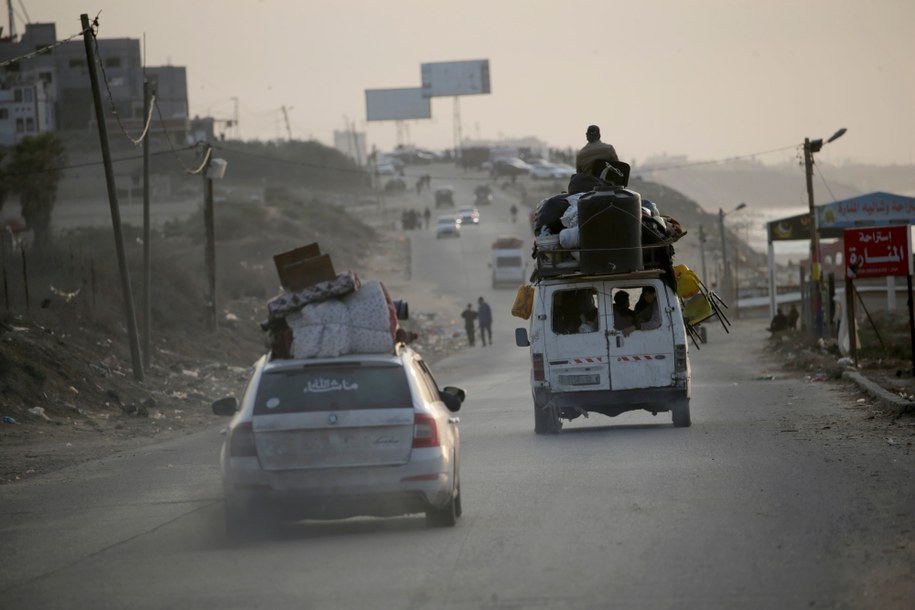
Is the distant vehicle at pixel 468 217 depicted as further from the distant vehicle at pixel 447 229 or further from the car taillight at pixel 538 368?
the car taillight at pixel 538 368

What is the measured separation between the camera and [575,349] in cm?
1864

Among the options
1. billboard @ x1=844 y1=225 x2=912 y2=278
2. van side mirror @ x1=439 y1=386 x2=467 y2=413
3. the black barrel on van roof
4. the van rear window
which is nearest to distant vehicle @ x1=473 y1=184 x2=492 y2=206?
Result: billboard @ x1=844 y1=225 x2=912 y2=278

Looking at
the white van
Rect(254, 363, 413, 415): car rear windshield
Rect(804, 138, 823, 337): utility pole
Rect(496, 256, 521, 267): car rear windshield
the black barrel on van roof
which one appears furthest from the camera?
Rect(496, 256, 521, 267): car rear windshield

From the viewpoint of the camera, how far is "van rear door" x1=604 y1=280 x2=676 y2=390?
1841 centimetres

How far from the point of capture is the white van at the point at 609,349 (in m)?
18.4

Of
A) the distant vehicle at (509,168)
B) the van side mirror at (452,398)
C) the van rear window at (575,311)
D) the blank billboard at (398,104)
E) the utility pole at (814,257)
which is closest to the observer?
the van side mirror at (452,398)

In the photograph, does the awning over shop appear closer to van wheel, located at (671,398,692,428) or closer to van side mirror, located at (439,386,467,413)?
van wheel, located at (671,398,692,428)

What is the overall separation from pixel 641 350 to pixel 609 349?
0.41 metres

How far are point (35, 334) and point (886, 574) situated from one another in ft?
80.2

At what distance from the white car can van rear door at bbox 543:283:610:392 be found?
328 inches

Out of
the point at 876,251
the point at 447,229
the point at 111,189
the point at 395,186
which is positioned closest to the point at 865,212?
the point at 876,251

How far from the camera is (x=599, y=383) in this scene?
61.0 feet

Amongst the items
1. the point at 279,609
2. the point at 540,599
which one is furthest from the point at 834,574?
the point at 279,609

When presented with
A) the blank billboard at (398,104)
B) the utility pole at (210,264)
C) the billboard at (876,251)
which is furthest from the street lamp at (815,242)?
the blank billboard at (398,104)
